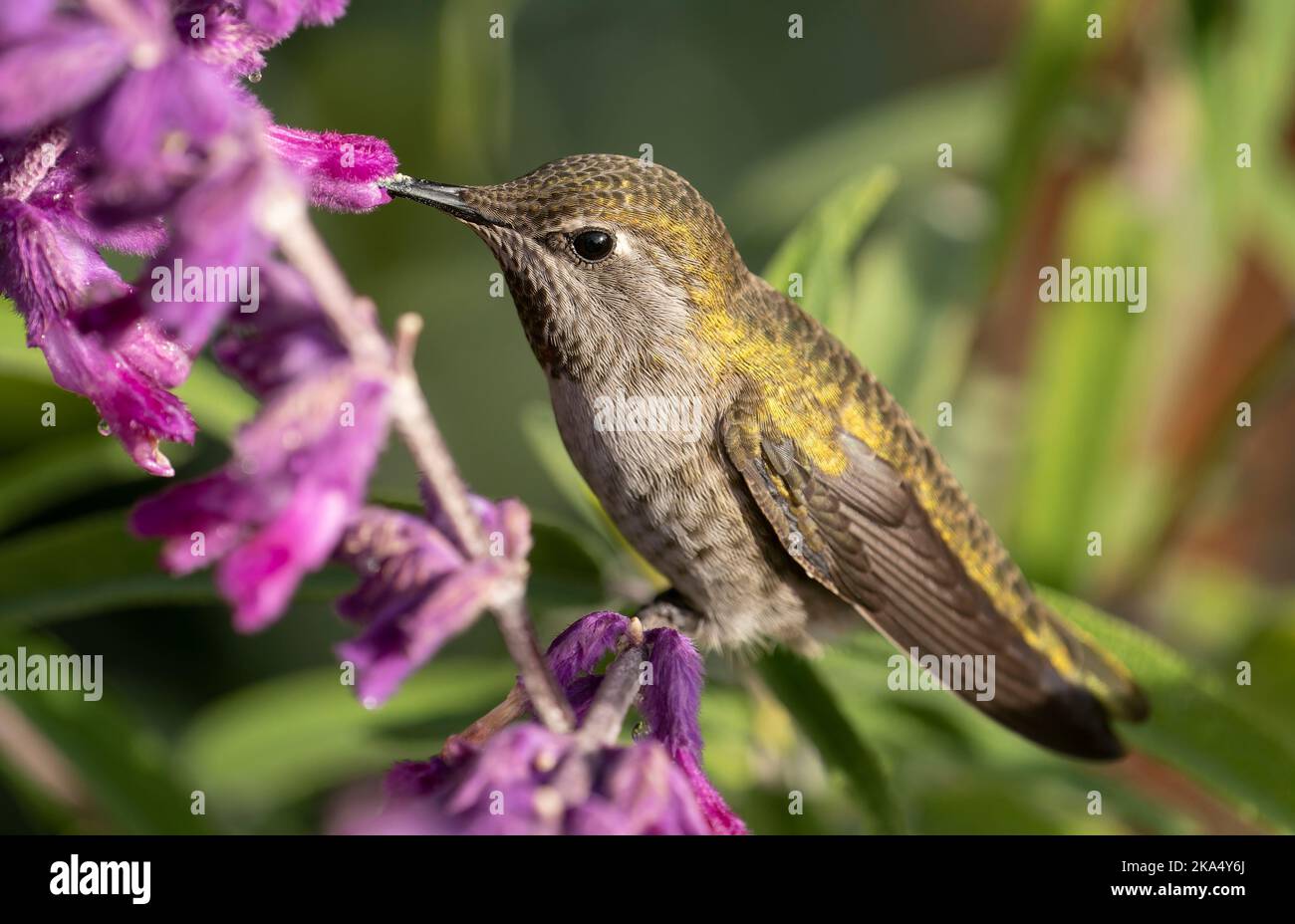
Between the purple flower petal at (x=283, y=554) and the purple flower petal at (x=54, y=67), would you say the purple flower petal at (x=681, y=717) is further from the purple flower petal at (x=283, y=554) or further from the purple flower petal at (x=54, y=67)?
the purple flower petal at (x=54, y=67)

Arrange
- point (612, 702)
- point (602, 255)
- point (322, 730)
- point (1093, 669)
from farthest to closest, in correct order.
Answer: point (322, 730) < point (1093, 669) < point (602, 255) < point (612, 702)

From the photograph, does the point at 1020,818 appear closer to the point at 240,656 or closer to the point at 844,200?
the point at 844,200

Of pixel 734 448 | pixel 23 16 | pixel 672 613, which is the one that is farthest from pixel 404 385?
pixel 672 613

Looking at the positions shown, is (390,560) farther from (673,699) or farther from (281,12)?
(281,12)

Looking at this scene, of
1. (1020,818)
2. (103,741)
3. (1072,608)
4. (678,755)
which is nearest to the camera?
(678,755)

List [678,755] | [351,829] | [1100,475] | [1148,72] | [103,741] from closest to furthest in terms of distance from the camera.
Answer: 1. [351,829]
2. [678,755]
3. [103,741]
4. [1100,475]
5. [1148,72]

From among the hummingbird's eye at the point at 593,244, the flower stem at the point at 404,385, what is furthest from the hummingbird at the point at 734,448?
the flower stem at the point at 404,385

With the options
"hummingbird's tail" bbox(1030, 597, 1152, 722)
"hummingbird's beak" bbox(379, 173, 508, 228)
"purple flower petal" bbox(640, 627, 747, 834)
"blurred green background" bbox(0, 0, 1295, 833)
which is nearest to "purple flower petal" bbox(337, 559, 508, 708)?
"purple flower petal" bbox(640, 627, 747, 834)

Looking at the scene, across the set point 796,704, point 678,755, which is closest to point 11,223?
point 678,755

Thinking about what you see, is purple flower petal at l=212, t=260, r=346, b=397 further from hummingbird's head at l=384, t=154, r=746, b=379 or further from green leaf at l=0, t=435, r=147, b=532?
green leaf at l=0, t=435, r=147, b=532
